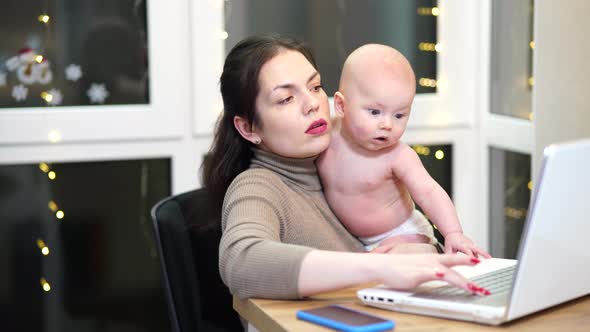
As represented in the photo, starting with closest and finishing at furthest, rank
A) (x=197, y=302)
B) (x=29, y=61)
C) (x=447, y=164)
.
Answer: (x=197, y=302) → (x=29, y=61) → (x=447, y=164)

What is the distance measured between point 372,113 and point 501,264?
366 mm

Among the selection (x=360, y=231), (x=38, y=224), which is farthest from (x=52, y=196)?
(x=360, y=231)

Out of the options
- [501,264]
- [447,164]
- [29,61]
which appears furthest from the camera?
[447,164]

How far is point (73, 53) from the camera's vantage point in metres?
2.69

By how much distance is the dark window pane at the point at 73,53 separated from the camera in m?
2.64

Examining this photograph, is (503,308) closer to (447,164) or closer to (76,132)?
(76,132)

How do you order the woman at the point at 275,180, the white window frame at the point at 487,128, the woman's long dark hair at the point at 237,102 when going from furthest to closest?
the white window frame at the point at 487,128, the woman's long dark hair at the point at 237,102, the woman at the point at 275,180

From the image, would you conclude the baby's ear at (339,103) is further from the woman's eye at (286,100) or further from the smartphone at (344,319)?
the smartphone at (344,319)

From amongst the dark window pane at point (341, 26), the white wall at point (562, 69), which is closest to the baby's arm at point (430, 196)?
the white wall at point (562, 69)

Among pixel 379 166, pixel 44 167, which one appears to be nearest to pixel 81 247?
pixel 44 167

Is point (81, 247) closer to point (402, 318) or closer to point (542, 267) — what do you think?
point (402, 318)

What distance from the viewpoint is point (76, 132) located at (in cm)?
267

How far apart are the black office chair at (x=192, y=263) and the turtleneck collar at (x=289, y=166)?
15 cm

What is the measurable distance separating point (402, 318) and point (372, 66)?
0.55 m
